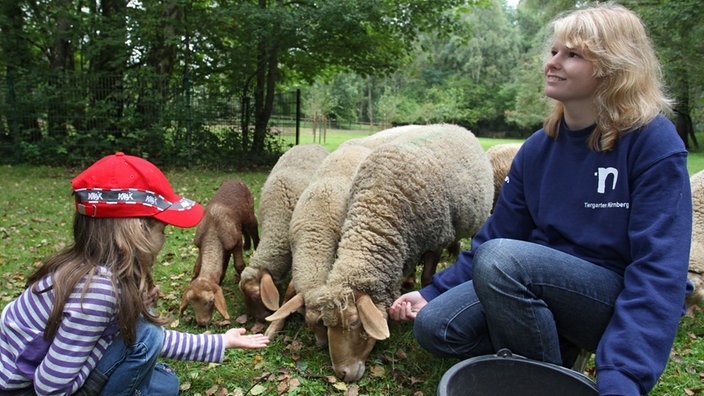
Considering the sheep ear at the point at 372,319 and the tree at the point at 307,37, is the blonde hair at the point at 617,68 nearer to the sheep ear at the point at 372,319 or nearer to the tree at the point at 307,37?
the sheep ear at the point at 372,319

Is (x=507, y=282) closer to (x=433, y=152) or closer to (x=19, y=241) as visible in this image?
(x=433, y=152)

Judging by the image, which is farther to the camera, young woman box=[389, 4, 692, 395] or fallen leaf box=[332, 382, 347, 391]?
fallen leaf box=[332, 382, 347, 391]

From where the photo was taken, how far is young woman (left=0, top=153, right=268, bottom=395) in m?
2.42

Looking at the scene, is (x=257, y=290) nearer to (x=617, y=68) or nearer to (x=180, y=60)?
(x=617, y=68)

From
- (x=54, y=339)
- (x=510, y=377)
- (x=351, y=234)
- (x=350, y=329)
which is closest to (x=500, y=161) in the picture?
(x=351, y=234)

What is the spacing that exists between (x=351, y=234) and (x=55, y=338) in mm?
2323

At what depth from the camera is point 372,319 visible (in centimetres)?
365

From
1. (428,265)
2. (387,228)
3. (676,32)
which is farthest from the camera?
(676,32)

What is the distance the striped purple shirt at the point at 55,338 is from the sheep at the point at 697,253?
417 cm

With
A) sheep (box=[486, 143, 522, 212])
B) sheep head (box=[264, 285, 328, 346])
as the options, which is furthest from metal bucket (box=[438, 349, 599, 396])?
sheep (box=[486, 143, 522, 212])

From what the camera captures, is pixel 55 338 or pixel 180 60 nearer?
pixel 55 338

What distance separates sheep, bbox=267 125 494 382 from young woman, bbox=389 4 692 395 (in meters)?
Answer: 0.94

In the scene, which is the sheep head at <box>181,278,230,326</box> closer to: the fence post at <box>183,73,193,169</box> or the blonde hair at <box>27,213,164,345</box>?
the blonde hair at <box>27,213,164,345</box>

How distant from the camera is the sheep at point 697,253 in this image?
4.34 meters
